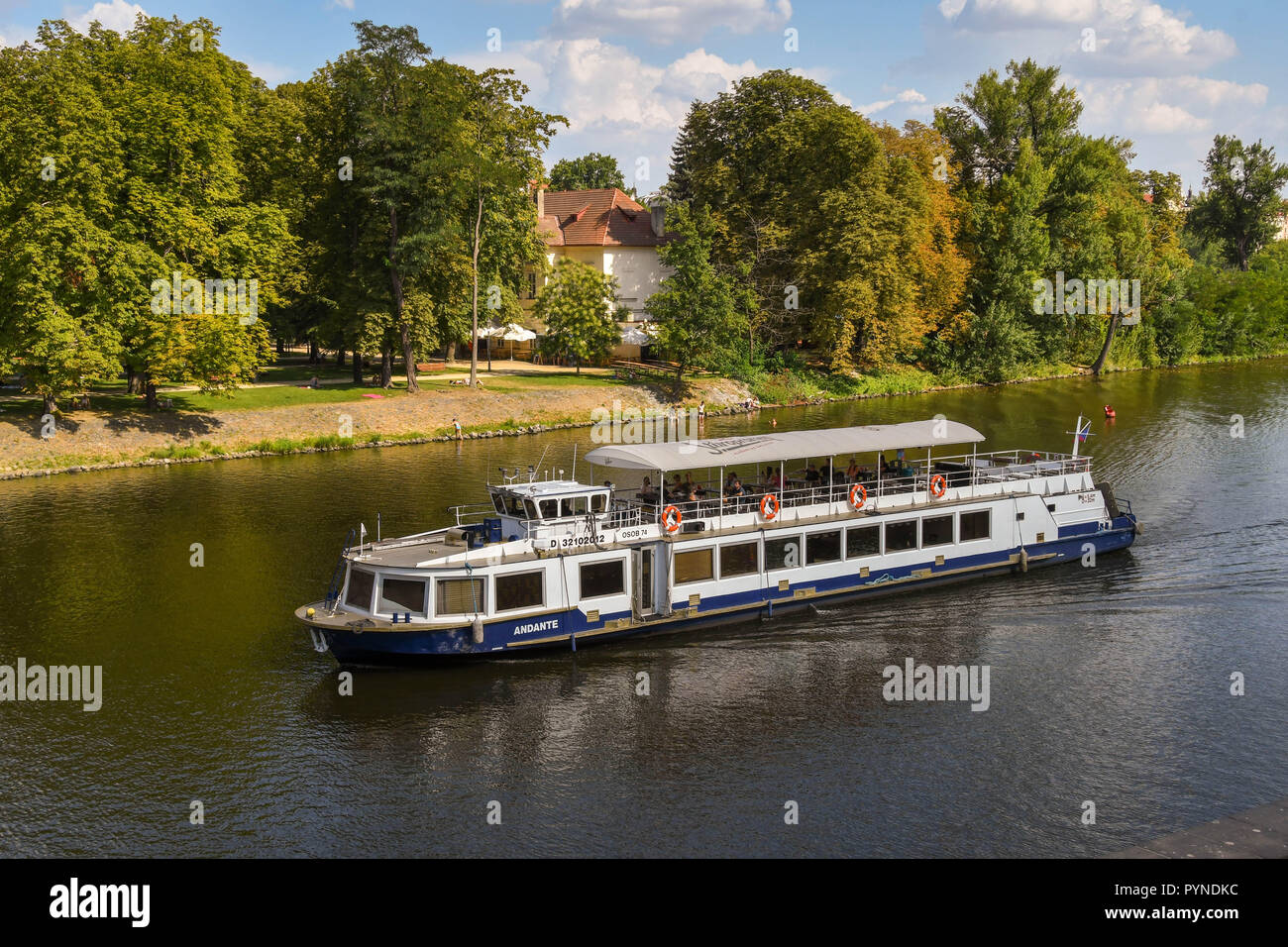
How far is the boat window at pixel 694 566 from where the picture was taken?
114 ft

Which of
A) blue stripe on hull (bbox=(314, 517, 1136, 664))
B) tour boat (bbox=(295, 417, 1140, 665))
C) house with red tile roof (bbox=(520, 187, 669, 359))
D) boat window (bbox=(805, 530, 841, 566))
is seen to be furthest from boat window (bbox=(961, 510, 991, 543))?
house with red tile roof (bbox=(520, 187, 669, 359))

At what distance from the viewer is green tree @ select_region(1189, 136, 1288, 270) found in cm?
15262

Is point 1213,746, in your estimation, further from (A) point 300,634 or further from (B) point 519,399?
(B) point 519,399

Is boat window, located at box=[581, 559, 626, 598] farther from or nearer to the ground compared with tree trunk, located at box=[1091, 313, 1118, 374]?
nearer to the ground

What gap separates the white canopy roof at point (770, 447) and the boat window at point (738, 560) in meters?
2.90

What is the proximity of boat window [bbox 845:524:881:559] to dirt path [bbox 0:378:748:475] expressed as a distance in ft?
138

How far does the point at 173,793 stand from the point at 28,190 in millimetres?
49156

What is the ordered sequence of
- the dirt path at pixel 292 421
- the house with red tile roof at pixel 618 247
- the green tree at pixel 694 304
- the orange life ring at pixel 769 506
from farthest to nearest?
the house with red tile roof at pixel 618 247 → the green tree at pixel 694 304 → the dirt path at pixel 292 421 → the orange life ring at pixel 769 506

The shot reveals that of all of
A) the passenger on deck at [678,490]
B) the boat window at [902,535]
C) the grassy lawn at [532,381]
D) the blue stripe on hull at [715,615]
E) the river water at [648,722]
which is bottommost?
the river water at [648,722]

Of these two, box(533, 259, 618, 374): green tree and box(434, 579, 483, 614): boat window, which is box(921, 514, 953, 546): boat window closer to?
box(434, 579, 483, 614): boat window

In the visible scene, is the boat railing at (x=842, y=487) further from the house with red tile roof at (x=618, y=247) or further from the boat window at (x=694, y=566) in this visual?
the house with red tile roof at (x=618, y=247)

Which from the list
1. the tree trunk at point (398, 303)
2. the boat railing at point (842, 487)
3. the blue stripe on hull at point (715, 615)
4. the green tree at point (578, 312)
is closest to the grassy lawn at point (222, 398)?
the tree trunk at point (398, 303)

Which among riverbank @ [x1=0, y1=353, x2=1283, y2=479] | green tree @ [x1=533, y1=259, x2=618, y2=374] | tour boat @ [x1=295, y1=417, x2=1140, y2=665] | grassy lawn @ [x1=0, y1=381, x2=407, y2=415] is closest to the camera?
tour boat @ [x1=295, y1=417, x2=1140, y2=665]

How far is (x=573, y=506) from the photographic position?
34.4m
